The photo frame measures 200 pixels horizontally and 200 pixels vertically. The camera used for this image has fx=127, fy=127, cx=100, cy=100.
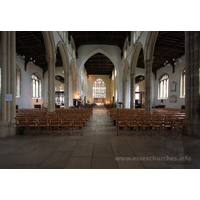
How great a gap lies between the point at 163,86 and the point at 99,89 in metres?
20.3

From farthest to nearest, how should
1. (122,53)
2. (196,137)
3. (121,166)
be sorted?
1. (122,53)
2. (196,137)
3. (121,166)

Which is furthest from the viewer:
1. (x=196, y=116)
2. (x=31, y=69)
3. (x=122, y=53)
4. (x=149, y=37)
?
(x=122, y=53)

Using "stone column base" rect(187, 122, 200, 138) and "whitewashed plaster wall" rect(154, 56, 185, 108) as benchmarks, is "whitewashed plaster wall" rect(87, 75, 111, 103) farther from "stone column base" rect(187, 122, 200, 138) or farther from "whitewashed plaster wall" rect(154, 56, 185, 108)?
"stone column base" rect(187, 122, 200, 138)

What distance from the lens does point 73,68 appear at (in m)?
20.8

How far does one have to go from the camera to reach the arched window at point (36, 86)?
22.0 m

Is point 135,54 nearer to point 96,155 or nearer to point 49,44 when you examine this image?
point 49,44

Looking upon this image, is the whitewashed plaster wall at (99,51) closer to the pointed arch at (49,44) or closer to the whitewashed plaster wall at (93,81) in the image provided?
the pointed arch at (49,44)

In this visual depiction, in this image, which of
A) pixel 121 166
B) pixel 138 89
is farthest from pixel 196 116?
pixel 138 89

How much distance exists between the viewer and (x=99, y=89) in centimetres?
3997

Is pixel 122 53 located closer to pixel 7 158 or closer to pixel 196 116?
pixel 196 116

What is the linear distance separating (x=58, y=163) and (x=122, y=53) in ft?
73.8

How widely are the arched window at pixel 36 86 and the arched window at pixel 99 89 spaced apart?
61.2ft

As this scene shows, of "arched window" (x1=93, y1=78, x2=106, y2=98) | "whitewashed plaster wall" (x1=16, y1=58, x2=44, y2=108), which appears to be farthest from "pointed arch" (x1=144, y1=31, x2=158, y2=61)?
"arched window" (x1=93, y1=78, x2=106, y2=98)

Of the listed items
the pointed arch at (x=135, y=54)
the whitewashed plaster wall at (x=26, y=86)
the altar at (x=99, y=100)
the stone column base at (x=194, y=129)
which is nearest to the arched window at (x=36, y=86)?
the whitewashed plaster wall at (x=26, y=86)
